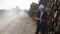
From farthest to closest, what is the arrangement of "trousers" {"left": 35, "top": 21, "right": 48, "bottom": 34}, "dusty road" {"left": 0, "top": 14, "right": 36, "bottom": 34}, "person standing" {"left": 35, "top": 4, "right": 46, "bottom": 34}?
1. "dusty road" {"left": 0, "top": 14, "right": 36, "bottom": 34}
2. "trousers" {"left": 35, "top": 21, "right": 48, "bottom": 34}
3. "person standing" {"left": 35, "top": 4, "right": 46, "bottom": 34}

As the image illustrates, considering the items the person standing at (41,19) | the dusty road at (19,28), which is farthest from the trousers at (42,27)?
the dusty road at (19,28)

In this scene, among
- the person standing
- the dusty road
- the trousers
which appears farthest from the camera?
the dusty road

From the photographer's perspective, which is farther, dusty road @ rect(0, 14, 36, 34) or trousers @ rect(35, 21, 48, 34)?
dusty road @ rect(0, 14, 36, 34)

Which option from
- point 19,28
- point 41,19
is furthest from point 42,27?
point 19,28

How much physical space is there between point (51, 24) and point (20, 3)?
119 ft

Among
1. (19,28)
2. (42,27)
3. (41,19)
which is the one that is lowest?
(19,28)

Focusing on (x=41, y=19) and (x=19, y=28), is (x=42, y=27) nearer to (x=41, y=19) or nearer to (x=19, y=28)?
(x=41, y=19)

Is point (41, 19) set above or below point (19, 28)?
above

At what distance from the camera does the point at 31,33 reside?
14.3 meters

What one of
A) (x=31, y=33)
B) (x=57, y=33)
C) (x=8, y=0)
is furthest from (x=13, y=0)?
(x=57, y=33)

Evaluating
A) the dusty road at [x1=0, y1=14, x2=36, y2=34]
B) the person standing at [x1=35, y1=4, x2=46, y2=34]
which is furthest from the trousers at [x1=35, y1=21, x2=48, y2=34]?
the dusty road at [x1=0, y1=14, x2=36, y2=34]

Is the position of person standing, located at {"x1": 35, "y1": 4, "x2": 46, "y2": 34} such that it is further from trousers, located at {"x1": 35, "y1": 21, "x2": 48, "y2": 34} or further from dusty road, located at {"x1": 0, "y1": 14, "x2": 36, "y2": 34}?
dusty road, located at {"x1": 0, "y1": 14, "x2": 36, "y2": 34}

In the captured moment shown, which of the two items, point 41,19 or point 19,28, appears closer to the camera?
point 41,19

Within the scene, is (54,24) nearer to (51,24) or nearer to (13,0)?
(51,24)
